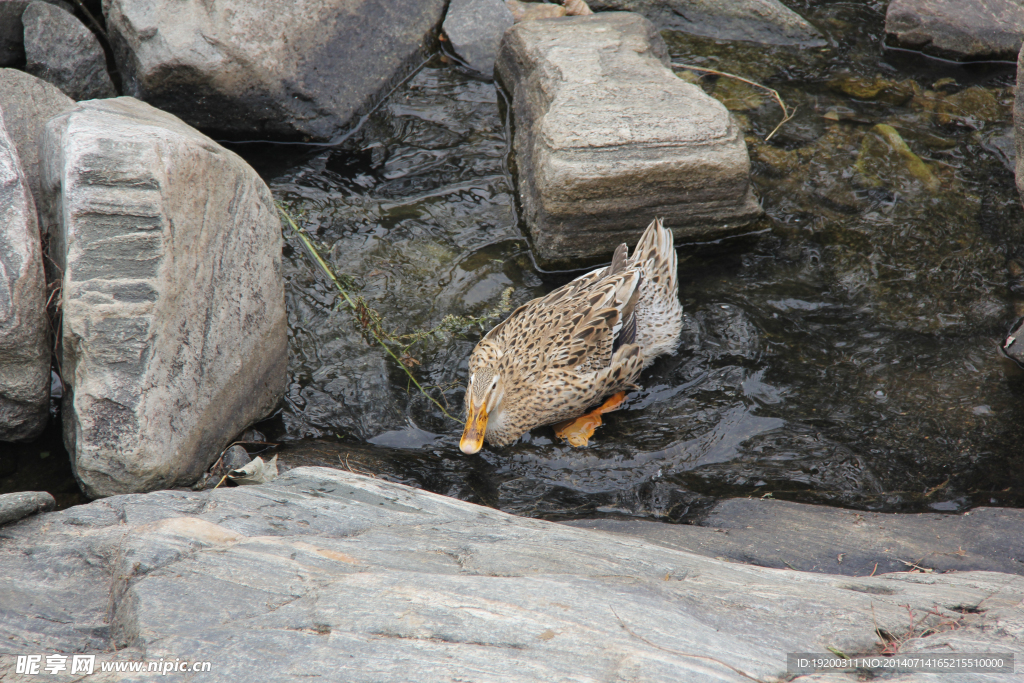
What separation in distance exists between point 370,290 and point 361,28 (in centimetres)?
291

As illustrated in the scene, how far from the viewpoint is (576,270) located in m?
5.94

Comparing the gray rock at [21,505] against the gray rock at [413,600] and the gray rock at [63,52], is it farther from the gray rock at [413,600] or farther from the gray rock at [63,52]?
the gray rock at [63,52]

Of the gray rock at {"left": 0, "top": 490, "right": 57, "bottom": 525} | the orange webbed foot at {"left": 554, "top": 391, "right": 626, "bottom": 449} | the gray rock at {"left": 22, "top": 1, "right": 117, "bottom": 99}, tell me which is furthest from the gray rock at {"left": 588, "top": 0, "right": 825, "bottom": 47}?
the gray rock at {"left": 0, "top": 490, "right": 57, "bottom": 525}

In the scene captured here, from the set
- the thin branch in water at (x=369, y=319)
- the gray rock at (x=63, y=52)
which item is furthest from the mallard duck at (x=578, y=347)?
the gray rock at (x=63, y=52)

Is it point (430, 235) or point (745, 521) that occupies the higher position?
point (430, 235)

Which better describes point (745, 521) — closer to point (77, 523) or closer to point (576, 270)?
point (576, 270)

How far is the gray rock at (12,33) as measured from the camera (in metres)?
5.87

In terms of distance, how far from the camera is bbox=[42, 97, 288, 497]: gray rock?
11.8 feet

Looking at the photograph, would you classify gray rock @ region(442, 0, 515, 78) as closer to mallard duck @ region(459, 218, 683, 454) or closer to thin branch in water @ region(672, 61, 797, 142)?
thin branch in water @ region(672, 61, 797, 142)

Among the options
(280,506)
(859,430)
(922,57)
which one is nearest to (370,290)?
(280,506)

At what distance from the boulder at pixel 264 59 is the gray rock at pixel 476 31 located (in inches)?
18.7

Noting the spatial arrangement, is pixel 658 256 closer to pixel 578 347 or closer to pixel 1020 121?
pixel 578 347

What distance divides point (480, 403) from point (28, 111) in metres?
3.56

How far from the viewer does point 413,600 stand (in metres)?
2.54
